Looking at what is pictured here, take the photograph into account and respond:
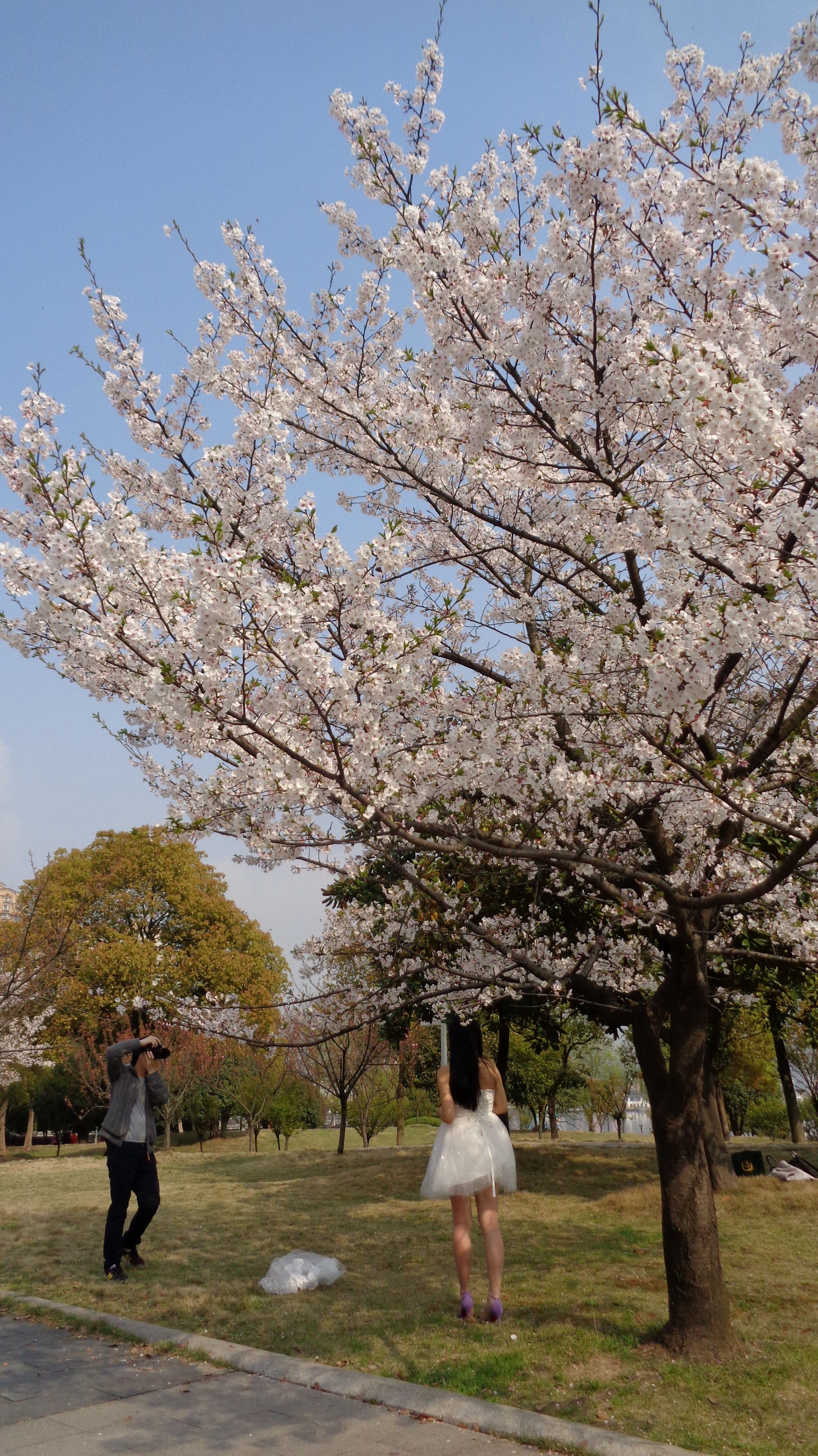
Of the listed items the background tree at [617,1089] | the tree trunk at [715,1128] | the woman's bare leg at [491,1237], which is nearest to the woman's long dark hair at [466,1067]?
the woman's bare leg at [491,1237]

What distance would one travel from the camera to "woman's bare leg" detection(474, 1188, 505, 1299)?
5.64m

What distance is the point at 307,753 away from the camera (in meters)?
4.05

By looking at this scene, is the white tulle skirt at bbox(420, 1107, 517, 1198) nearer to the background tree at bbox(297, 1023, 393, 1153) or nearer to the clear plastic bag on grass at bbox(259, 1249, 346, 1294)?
the clear plastic bag on grass at bbox(259, 1249, 346, 1294)

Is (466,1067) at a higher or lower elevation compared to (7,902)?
lower

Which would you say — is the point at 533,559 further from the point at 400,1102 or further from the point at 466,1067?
the point at 400,1102

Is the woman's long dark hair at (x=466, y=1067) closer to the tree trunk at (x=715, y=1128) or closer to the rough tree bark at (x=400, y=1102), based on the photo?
the tree trunk at (x=715, y=1128)

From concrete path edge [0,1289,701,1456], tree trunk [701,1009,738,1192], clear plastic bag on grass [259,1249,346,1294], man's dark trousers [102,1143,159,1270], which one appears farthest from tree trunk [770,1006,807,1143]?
concrete path edge [0,1289,701,1456]

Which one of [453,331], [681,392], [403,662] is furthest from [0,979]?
[681,392]

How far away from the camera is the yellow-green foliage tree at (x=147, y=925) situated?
26.3m

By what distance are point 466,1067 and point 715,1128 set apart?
10.7 m

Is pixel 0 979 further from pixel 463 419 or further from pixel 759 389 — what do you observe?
pixel 759 389

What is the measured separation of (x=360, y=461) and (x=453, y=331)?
1.31 metres

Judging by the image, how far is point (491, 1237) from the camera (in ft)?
18.8

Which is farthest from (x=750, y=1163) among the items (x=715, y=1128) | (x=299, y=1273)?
(x=299, y=1273)
